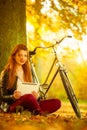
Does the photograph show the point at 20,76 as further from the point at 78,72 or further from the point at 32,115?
the point at 78,72

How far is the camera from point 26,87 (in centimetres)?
477

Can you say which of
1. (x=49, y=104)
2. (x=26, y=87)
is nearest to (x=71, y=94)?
(x=49, y=104)

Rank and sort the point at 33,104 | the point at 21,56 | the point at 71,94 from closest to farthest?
the point at 33,104 → the point at 21,56 → the point at 71,94

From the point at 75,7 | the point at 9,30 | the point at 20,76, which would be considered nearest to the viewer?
the point at 20,76

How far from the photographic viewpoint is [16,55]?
5016 mm

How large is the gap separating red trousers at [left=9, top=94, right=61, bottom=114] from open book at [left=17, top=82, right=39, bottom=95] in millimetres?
76

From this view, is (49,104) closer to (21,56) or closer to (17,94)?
(17,94)

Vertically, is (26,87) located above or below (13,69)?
below

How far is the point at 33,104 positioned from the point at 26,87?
22 centimetres

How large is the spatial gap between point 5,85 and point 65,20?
350cm

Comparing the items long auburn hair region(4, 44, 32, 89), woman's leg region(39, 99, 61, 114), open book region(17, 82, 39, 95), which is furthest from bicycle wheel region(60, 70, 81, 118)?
open book region(17, 82, 39, 95)

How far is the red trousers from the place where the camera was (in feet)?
15.4

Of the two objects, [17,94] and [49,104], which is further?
[49,104]

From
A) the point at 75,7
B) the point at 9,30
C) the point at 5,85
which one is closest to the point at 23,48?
the point at 5,85
